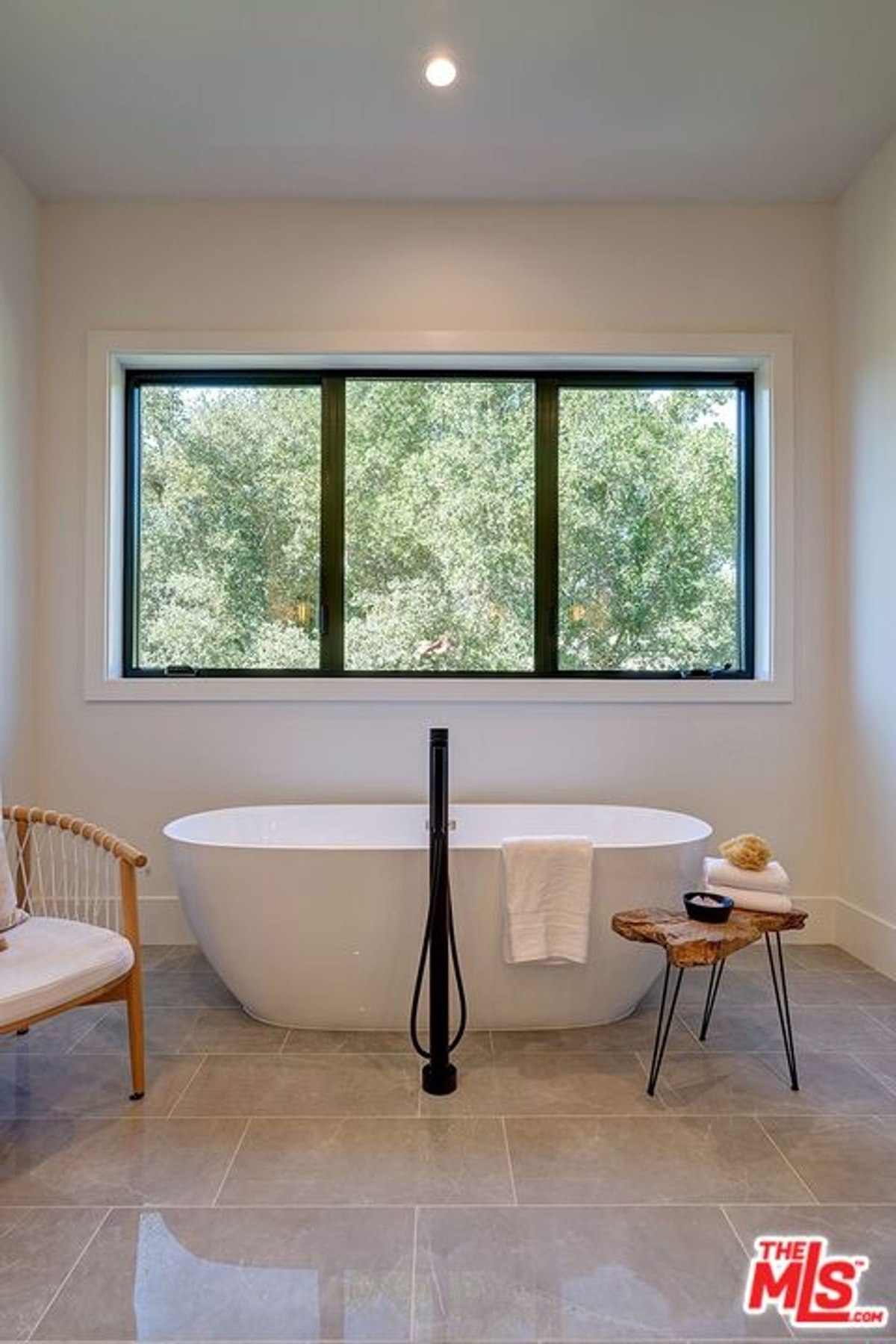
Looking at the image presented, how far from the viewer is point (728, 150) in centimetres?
287

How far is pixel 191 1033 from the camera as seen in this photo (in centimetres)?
234

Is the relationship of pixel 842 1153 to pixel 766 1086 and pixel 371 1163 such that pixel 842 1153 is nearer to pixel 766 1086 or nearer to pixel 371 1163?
pixel 766 1086

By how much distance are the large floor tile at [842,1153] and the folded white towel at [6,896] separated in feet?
6.37

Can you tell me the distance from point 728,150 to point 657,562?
154cm

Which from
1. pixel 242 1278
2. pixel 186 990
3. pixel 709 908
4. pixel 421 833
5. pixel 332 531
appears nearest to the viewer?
pixel 242 1278

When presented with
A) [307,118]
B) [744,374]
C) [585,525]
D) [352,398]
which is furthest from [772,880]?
[307,118]

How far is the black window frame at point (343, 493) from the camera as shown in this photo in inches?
130

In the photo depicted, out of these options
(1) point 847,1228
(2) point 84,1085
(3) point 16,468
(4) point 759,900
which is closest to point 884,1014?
(4) point 759,900

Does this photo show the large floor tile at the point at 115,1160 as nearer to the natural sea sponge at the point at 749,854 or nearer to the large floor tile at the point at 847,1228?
the large floor tile at the point at 847,1228

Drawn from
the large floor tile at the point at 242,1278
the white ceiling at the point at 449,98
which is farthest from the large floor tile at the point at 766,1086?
the white ceiling at the point at 449,98

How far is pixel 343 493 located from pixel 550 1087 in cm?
236

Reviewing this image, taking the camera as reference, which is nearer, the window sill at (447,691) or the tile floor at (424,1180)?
the tile floor at (424,1180)

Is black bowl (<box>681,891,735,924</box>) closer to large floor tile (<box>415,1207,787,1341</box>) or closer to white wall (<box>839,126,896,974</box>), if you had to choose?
large floor tile (<box>415,1207,787,1341</box>)

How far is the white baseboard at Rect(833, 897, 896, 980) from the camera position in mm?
2820
